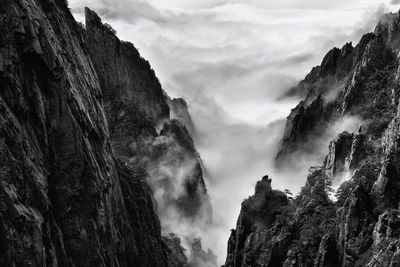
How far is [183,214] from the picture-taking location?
161m

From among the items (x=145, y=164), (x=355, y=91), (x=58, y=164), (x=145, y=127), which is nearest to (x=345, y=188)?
(x=355, y=91)

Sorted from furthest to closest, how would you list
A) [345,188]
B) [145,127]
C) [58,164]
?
[145,127] < [345,188] < [58,164]

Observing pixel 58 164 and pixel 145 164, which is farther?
pixel 145 164

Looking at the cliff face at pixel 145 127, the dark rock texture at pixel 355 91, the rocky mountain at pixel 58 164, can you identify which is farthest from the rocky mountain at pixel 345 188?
the cliff face at pixel 145 127

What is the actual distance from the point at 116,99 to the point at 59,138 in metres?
76.3

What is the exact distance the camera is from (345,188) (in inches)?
4048

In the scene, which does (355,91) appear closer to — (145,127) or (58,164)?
(145,127)

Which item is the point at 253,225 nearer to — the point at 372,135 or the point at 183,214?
the point at 372,135

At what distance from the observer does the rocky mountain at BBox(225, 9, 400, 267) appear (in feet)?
289

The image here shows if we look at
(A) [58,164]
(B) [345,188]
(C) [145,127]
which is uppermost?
(C) [145,127]

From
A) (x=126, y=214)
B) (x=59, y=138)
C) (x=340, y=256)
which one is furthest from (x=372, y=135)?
(x=59, y=138)

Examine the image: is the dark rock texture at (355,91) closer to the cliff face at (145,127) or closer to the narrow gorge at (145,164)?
the narrow gorge at (145,164)

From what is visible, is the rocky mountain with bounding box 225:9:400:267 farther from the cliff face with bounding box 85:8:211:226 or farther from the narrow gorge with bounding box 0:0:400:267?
the cliff face with bounding box 85:8:211:226

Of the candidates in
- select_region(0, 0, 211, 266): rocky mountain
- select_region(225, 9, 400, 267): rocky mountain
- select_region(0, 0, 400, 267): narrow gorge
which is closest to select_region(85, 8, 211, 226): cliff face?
select_region(0, 0, 400, 267): narrow gorge
